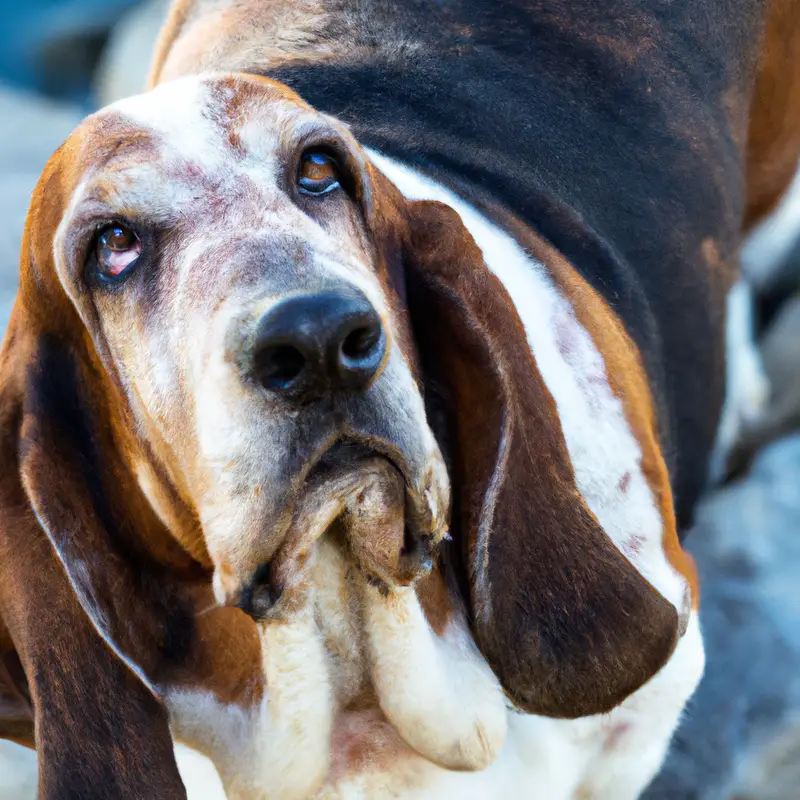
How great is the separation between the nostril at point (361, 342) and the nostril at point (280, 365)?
62mm

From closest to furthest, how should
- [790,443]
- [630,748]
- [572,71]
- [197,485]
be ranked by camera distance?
[197,485], [630,748], [572,71], [790,443]

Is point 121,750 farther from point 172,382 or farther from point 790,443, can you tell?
point 790,443

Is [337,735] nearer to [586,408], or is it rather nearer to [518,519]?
[518,519]

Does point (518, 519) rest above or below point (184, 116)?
below

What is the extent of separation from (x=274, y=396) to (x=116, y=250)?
0.46 m

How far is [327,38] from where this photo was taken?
284cm

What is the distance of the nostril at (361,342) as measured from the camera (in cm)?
155

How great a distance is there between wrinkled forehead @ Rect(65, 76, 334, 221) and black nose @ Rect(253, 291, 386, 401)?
0.35 m

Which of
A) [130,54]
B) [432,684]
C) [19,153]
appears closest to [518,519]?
[432,684]

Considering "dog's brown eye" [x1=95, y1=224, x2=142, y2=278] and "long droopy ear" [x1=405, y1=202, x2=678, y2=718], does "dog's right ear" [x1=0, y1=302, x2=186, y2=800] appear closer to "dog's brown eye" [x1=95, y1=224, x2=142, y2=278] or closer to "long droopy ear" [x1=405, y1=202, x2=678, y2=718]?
"dog's brown eye" [x1=95, y1=224, x2=142, y2=278]

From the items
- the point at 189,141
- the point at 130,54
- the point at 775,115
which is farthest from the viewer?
the point at 130,54

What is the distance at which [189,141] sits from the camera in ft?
6.00

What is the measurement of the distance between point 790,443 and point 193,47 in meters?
1.94

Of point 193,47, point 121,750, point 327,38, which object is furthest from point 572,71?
point 121,750
